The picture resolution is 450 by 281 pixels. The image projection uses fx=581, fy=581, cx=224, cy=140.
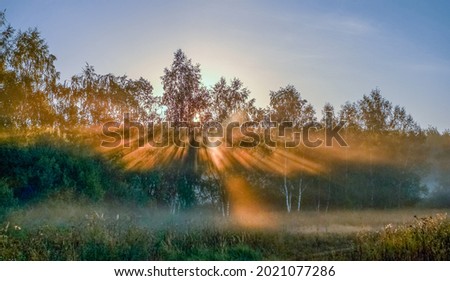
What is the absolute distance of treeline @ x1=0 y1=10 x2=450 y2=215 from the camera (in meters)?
18.3

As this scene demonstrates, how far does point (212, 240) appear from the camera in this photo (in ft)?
42.3

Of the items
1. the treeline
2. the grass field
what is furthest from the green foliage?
the treeline

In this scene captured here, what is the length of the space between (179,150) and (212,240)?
9.50 metres

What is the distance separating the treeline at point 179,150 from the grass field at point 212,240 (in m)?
3.50

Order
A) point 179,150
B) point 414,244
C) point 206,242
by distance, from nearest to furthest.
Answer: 1. point 414,244
2. point 206,242
3. point 179,150

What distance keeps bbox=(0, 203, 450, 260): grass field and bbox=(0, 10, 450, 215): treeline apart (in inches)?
138

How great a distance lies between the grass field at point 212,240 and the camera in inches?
433

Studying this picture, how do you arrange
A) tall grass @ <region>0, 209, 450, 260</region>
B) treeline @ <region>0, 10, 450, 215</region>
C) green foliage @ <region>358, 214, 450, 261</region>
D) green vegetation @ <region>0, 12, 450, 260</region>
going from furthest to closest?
treeline @ <region>0, 10, 450, 215</region>
green vegetation @ <region>0, 12, 450, 260</region>
tall grass @ <region>0, 209, 450, 260</region>
green foliage @ <region>358, 214, 450, 261</region>

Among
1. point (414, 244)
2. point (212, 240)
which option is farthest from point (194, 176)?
point (414, 244)

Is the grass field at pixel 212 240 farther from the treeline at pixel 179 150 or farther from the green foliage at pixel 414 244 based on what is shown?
the treeline at pixel 179 150

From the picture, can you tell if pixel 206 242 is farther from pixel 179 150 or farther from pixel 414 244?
pixel 179 150

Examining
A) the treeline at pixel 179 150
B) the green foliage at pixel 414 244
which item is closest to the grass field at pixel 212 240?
the green foliage at pixel 414 244

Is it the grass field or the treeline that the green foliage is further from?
the treeline
